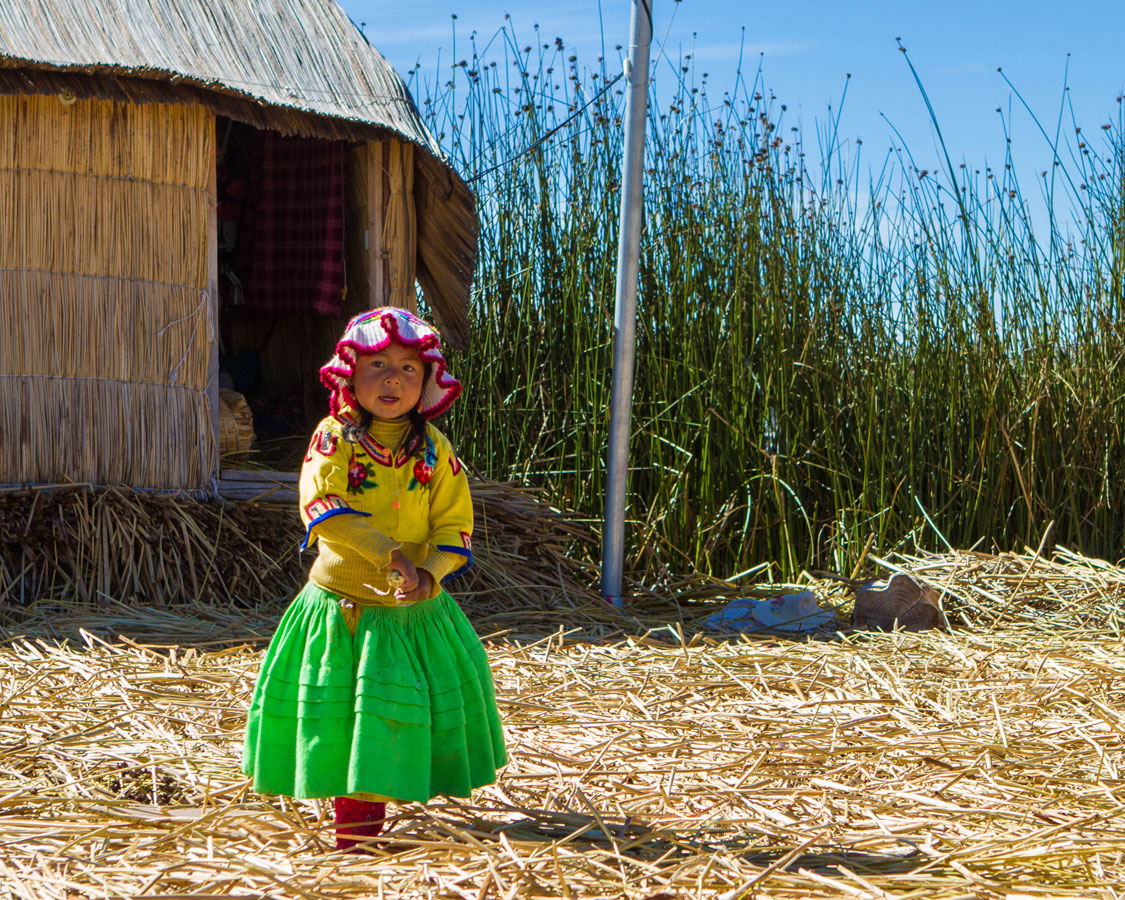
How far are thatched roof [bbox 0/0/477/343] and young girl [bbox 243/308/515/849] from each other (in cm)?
246

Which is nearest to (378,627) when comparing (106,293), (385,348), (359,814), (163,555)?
(359,814)

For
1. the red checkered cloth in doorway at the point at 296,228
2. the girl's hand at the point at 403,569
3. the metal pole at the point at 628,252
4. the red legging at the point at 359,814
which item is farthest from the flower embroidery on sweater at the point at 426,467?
the red checkered cloth in doorway at the point at 296,228

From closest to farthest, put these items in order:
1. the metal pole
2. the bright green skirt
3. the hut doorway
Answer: the bright green skirt → the metal pole → the hut doorway

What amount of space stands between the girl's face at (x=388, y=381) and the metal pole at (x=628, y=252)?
218 cm

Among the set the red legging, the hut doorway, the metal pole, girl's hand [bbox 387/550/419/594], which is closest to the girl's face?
girl's hand [bbox 387/550/419/594]

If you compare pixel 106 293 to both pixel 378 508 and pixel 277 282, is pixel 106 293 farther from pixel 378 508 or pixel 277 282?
pixel 378 508

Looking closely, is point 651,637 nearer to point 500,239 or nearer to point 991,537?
point 991,537

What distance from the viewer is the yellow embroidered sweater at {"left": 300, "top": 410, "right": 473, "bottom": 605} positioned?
199cm

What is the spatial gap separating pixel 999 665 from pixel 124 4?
3.57 metres

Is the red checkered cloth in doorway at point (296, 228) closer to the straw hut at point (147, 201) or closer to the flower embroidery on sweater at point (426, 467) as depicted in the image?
the straw hut at point (147, 201)

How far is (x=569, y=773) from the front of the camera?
7.66 feet

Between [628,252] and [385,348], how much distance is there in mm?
2285

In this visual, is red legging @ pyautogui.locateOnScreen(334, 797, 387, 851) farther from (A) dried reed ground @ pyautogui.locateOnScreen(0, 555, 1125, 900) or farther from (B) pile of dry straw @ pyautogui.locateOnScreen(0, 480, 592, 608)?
(B) pile of dry straw @ pyautogui.locateOnScreen(0, 480, 592, 608)

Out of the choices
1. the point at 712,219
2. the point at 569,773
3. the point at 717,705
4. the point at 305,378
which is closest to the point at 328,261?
the point at 305,378
